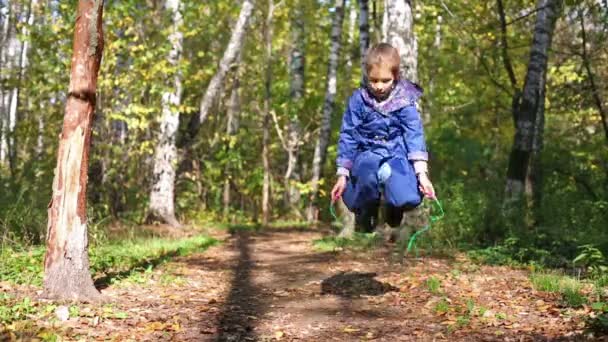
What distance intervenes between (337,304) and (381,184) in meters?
1.61

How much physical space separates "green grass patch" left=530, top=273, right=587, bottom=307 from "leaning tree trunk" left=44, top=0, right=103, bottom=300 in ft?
14.7

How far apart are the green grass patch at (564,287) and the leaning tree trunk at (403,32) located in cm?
457

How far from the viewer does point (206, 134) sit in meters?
23.0

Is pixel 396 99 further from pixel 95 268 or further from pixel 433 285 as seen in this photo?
pixel 95 268

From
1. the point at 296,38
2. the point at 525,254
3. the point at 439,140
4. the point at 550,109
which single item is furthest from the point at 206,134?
the point at 525,254

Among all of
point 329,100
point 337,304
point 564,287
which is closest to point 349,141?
point 337,304

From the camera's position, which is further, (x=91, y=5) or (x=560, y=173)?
(x=560, y=173)

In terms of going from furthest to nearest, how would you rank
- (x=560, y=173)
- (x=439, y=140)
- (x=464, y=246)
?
(x=439, y=140) → (x=560, y=173) → (x=464, y=246)

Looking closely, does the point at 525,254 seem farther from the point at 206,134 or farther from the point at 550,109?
the point at 206,134

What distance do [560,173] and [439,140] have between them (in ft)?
15.9

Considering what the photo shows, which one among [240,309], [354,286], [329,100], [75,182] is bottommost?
[240,309]

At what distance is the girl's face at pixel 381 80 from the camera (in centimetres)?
571

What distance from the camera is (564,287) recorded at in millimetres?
6180

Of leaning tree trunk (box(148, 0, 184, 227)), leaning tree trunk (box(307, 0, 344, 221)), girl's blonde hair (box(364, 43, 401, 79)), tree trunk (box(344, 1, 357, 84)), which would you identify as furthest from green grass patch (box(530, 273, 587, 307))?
tree trunk (box(344, 1, 357, 84))
